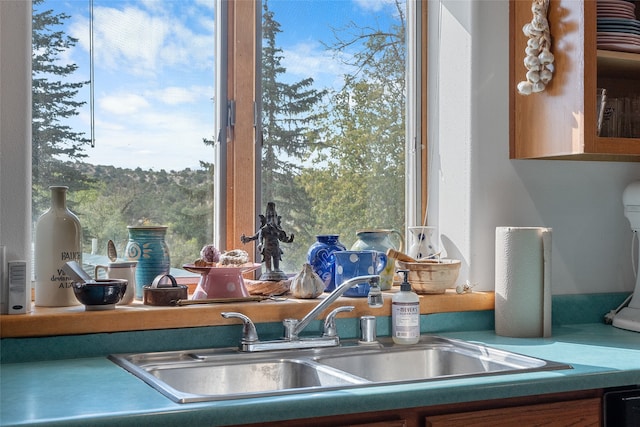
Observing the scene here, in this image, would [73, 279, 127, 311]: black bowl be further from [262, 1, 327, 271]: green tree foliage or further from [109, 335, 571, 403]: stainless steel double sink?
[262, 1, 327, 271]: green tree foliage

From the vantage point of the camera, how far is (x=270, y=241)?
241 cm

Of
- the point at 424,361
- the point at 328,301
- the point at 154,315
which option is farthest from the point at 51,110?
the point at 424,361

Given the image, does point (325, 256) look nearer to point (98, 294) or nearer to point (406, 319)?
point (406, 319)

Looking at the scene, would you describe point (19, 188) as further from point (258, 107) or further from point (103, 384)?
point (258, 107)

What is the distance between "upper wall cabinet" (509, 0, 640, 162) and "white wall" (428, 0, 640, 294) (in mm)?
46

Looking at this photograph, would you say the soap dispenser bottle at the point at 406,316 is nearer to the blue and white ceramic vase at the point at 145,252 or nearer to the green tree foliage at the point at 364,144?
the green tree foliage at the point at 364,144

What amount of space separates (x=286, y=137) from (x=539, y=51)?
83 centimetres

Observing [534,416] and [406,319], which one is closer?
[534,416]

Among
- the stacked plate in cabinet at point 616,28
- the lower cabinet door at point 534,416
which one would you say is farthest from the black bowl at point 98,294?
the stacked plate in cabinet at point 616,28

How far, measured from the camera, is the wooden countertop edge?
6.49ft

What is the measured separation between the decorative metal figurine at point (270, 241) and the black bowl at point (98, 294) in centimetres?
47

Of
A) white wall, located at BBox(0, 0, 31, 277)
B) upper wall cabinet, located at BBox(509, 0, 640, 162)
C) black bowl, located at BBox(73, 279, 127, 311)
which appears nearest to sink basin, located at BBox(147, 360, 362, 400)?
black bowl, located at BBox(73, 279, 127, 311)

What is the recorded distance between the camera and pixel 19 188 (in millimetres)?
2070

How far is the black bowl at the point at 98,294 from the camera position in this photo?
80.6 inches
